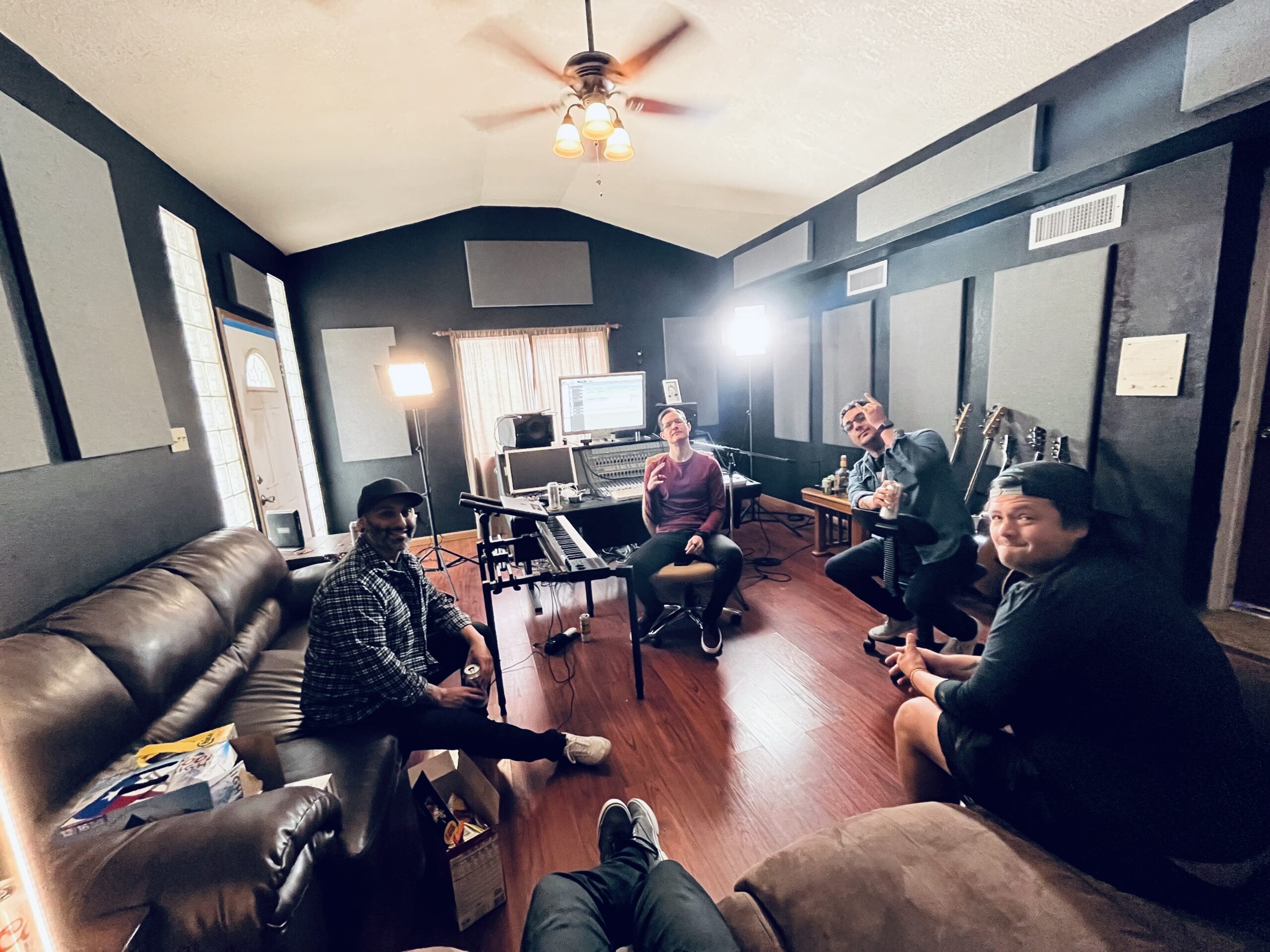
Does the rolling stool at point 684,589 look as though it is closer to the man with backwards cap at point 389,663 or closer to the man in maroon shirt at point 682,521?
the man in maroon shirt at point 682,521

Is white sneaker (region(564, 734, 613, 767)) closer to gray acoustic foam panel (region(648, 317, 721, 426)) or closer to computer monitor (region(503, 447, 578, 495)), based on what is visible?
computer monitor (region(503, 447, 578, 495))

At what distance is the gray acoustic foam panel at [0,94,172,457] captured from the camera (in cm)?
160

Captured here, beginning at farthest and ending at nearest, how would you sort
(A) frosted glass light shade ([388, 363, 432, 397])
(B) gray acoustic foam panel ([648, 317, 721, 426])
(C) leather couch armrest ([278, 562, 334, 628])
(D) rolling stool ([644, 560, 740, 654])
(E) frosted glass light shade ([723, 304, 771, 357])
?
(B) gray acoustic foam panel ([648, 317, 721, 426]) < (E) frosted glass light shade ([723, 304, 771, 357]) < (A) frosted glass light shade ([388, 363, 432, 397]) < (D) rolling stool ([644, 560, 740, 654]) < (C) leather couch armrest ([278, 562, 334, 628])

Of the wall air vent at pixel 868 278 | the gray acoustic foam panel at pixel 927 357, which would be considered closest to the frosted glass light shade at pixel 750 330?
the wall air vent at pixel 868 278

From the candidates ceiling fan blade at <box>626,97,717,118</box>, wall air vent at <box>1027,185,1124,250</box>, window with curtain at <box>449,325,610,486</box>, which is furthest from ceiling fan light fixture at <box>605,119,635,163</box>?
window with curtain at <box>449,325,610,486</box>

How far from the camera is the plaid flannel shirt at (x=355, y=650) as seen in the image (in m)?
1.53

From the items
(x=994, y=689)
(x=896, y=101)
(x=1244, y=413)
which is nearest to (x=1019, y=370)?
(x=1244, y=413)

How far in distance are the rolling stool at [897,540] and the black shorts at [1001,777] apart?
3.92ft

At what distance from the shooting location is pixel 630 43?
7.84 ft

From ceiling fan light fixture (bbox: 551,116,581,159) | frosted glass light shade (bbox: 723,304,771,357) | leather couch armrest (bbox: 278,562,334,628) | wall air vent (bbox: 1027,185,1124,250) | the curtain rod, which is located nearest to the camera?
ceiling fan light fixture (bbox: 551,116,581,159)

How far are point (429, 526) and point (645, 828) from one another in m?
4.26

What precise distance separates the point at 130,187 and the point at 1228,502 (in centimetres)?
489

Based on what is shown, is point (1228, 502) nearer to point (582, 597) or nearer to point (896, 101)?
point (896, 101)

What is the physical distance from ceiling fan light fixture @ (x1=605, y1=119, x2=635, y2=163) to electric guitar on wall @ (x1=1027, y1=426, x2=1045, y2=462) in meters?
2.44
